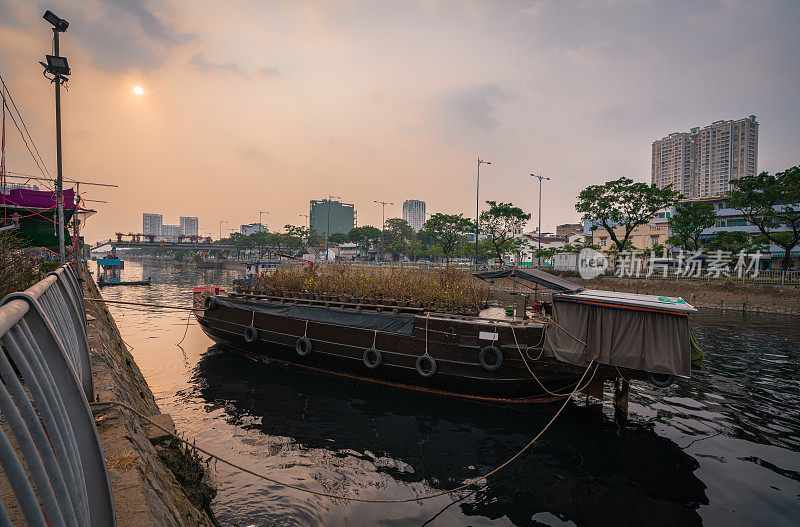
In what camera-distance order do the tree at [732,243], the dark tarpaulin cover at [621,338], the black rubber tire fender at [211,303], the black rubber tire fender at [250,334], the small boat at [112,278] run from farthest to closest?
the small boat at [112,278]
the tree at [732,243]
the black rubber tire fender at [211,303]
the black rubber tire fender at [250,334]
the dark tarpaulin cover at [621,338]

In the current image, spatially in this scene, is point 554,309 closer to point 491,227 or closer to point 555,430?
point 555,430

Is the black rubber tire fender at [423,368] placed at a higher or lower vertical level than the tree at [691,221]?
lower

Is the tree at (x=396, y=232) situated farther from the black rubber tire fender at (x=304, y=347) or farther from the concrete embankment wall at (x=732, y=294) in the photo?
the black rubber tire fender at (x=304, y=347)

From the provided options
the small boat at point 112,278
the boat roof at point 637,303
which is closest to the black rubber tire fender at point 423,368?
the boat roof at point 637,303

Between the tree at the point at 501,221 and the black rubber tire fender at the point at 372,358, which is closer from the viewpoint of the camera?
the black rubber tire fender at the point at 372,358

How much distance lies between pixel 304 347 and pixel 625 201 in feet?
129

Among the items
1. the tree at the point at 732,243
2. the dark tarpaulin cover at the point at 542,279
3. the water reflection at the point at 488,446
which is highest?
the tree at the point at 732,243

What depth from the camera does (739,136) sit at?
130875 millimetres

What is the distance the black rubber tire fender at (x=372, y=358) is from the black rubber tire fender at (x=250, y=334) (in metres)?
4.74

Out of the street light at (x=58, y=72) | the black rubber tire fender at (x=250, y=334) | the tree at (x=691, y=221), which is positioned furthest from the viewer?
the tree at (x=691, y=221)

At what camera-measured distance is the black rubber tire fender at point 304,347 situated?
12344 mm

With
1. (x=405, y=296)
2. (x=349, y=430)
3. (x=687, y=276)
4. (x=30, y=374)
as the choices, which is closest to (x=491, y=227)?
(x=687, y=276)

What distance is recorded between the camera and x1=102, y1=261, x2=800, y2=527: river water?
6438mm

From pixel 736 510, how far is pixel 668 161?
187 meters
